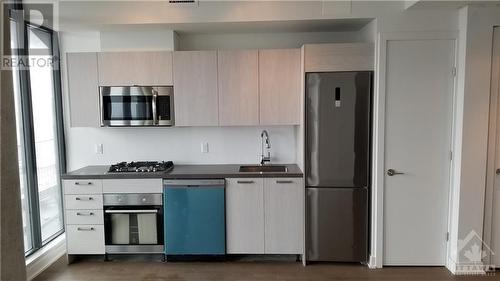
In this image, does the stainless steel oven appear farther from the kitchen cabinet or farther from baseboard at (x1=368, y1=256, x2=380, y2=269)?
baseboard at (x1=368, y1=256, x2=380, y2=269)

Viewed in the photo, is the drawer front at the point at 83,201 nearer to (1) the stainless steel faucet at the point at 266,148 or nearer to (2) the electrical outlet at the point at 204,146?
(2) the electrical outlet at the point at 204,146

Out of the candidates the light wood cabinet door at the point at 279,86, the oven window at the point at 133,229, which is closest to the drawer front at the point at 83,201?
the oven window at the point at 133,229

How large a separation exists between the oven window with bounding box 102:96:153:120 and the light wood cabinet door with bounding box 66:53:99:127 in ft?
0.43

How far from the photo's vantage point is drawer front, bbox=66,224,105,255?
10.8ft

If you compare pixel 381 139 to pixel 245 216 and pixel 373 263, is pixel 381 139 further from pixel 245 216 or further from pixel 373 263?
pixel 245 216

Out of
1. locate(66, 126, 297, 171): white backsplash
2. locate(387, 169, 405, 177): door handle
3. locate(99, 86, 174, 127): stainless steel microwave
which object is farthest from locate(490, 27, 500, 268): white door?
locate(99, 86, 174, 127): stainless steel microwave

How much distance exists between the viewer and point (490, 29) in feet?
9.37

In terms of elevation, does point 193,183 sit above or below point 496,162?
below

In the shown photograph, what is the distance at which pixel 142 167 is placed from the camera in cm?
344

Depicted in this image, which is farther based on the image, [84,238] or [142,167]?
[142,167]

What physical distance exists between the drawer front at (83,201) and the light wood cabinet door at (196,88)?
1123mm

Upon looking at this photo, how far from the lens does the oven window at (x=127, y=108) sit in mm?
3369
